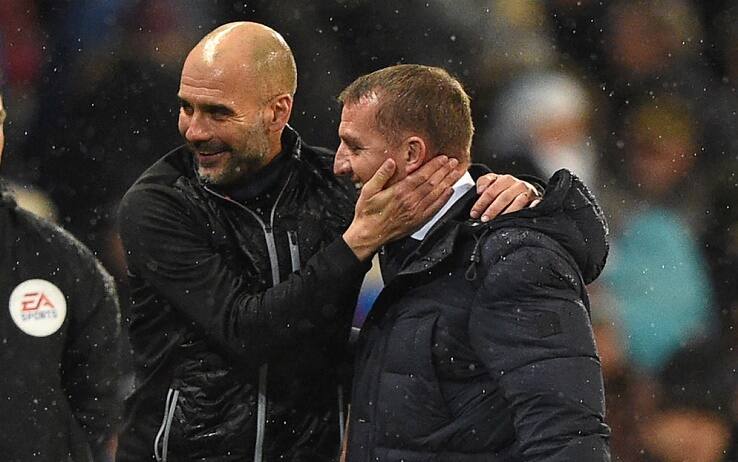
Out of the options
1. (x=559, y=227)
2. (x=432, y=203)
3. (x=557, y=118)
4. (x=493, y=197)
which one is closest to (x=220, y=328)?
(x=432, y=203)

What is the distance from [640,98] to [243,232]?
6.58ft

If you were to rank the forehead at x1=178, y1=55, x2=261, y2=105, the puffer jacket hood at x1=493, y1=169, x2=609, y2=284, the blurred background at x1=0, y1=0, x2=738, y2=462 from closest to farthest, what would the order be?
the puffer jacket hood at x1=493, y1=169, x2=609, y2=284 < the forehead at x1=178, y1=55, x2=261, y2=105 < the blurred background at x1=0, y1=0, x2=738, y2=462

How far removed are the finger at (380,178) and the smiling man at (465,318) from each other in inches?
0.4

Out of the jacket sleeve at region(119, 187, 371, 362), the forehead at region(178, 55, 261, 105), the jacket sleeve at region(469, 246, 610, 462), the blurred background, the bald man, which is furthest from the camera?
the blurred background

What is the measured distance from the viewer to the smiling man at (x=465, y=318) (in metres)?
1.99

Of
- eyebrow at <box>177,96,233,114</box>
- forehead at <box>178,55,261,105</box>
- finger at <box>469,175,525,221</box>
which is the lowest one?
finger at <box>469,175,525,221</box>

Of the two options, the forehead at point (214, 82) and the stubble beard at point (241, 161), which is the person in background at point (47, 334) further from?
the forehead at point (214, 82)

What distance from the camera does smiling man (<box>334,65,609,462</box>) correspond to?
199 cm

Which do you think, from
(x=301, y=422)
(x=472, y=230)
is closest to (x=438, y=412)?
(x=472, y=230)

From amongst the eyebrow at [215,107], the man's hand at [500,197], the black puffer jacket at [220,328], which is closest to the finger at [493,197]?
the man's hand at [500,197]

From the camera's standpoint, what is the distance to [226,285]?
2.44 meters

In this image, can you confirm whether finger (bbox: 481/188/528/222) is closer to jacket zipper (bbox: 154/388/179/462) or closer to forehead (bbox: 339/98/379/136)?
forehead (bbox: 339/98/379/136)

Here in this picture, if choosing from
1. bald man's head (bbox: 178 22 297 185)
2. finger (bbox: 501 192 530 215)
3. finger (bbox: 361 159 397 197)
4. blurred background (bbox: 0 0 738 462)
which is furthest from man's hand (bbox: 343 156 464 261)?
blurred background (bbox: 0 0 738 462)

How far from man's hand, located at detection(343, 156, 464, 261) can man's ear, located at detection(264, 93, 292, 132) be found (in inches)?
Result: 14.9
